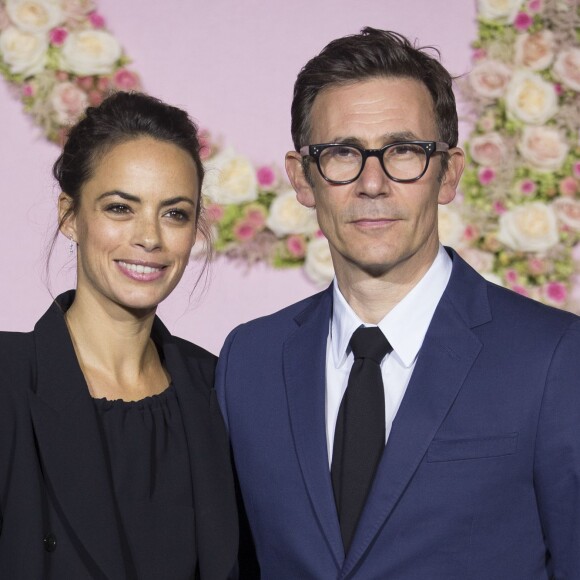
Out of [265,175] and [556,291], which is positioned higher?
[265,175]

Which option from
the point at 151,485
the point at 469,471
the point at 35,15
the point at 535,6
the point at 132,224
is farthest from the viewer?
the point at 535,6

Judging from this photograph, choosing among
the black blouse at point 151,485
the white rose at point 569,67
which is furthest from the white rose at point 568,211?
the black blouse at point 151,485

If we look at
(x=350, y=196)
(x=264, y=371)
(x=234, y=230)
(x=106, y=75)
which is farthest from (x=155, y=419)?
(x=106, y=75)

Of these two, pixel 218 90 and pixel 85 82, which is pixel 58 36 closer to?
pixel 85 82

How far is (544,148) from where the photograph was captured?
148 inches

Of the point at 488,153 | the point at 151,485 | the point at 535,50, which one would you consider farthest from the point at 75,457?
the point at 535,50

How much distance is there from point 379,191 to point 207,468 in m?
0.64

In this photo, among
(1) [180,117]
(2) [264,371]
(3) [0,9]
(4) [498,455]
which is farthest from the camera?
(3) [0,9]

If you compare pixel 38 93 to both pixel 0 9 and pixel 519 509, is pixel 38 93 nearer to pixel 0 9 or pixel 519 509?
pixel 0 9

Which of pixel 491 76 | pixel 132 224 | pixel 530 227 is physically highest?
pixel 491 76

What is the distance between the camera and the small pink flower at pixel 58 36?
3729 mm

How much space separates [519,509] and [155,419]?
748mm

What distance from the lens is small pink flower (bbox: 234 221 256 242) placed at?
148 inches

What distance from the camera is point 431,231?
218cm
